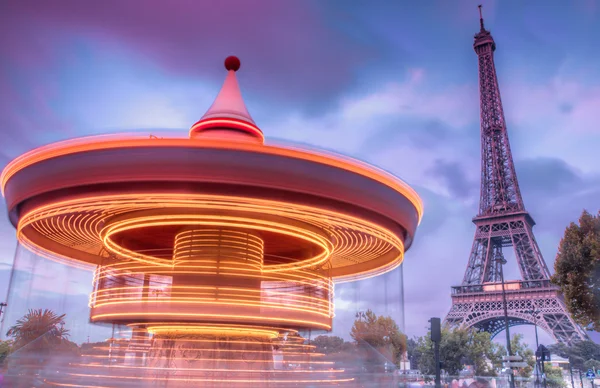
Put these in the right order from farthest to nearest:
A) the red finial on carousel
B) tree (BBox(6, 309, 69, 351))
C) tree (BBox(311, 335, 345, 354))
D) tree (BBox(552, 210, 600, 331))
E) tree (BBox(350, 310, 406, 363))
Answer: tree (BBox(311, 335, 345, 354))
tree (BBox(350, 310, 406, 363))
tree (BBox(6, 309, 69, 351))
tree (BBox(552, 210, 600, 331))
the red finial on carousel

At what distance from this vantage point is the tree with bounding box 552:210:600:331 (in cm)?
2061

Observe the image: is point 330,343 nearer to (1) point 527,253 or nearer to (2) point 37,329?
(1) point 527,253

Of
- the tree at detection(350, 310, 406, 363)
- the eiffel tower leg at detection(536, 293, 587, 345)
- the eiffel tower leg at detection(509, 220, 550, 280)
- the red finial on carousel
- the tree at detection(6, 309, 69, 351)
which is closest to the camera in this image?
the red finial on carousel

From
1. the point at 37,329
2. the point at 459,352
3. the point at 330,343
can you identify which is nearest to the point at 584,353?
the point at 459,352

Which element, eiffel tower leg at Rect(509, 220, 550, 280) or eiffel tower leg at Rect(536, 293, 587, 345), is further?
eiffel tower leg at Rect(509, 220, 550, 280)

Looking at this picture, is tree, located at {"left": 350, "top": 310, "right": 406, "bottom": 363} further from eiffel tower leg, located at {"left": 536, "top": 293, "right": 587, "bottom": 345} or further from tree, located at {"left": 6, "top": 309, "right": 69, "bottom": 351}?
tree, located at {"left": 6, "top": 309, "right": 69, "bottom": 351}

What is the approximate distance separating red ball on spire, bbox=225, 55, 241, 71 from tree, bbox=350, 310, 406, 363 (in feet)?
135

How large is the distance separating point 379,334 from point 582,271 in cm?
3708

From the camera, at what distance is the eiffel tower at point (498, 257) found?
6225 centimetres

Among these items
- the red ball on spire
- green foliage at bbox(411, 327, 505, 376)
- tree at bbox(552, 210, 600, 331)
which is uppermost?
the red ball on spire

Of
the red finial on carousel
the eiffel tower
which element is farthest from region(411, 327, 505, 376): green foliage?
the red finial on carousel


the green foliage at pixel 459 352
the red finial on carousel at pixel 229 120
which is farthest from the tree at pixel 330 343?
the red finial on carousel at pixel 229 120

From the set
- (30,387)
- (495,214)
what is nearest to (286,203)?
(30,387)

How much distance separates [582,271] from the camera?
20.9 meters
